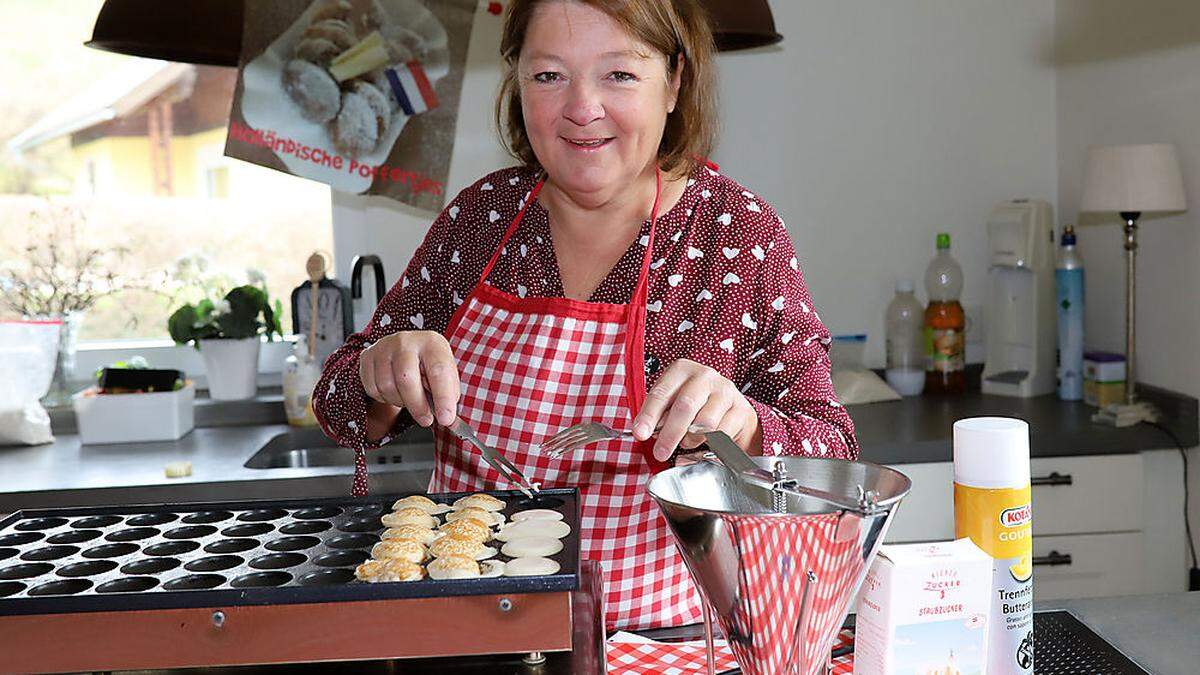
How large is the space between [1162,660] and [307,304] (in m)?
2.02

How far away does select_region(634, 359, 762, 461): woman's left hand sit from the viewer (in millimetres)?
1006

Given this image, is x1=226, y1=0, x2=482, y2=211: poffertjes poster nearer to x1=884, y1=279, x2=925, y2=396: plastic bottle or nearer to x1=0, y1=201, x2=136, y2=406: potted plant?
x1=0, y1=201, x2=136, y2=406: potted plant

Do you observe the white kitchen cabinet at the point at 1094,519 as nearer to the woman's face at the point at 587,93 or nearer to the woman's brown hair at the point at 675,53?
the woman's brown hair at the point at 675,53

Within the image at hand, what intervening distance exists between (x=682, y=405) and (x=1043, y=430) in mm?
1494

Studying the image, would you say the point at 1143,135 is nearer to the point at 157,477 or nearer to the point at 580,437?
the point at 580,437

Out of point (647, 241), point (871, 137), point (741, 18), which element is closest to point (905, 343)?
point (871, 137)

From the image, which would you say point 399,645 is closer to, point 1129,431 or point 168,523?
point 168,523

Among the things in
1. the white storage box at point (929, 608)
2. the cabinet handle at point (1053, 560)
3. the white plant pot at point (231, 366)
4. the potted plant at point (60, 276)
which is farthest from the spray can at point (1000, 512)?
the potted plant at point (60, 276)

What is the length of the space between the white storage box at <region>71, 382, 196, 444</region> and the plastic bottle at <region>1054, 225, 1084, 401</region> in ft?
6.10

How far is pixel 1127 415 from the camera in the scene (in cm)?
234

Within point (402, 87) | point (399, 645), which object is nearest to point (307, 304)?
point (402, 87)

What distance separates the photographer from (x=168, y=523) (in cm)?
114

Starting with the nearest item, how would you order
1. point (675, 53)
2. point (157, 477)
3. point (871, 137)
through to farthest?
point (675, 53) < point (157, 477) < point (871, 137)

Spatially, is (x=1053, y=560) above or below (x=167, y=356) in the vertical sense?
below
